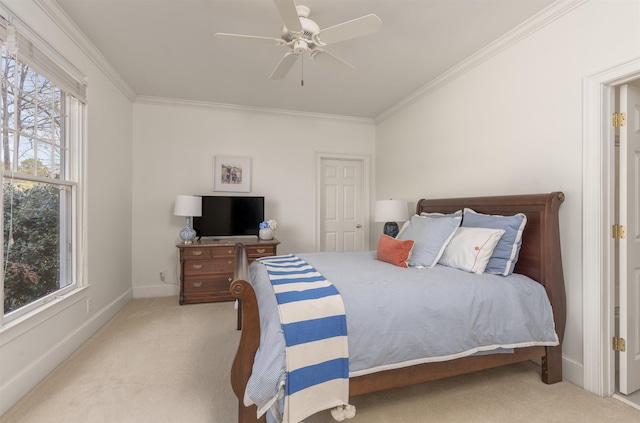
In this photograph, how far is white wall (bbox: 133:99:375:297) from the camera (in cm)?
390

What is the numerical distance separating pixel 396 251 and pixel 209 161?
3.00m

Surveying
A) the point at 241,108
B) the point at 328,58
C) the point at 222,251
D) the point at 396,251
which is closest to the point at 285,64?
the point at 328,58

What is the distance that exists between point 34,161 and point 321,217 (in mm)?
3330

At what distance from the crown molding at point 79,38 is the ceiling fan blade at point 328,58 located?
1.88m

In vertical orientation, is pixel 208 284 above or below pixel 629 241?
below

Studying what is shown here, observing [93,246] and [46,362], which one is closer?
[46,362]

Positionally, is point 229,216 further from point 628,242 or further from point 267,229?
point 628,242

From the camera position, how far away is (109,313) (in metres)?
3.08

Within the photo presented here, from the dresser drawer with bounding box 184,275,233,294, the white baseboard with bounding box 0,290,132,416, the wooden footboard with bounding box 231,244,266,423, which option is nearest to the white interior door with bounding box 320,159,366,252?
the dresser drawer with bounding box 184,275,233,294

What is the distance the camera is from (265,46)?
2.60 m

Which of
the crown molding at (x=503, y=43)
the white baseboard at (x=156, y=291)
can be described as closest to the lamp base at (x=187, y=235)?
the white baseboard at (x=156, y=291)

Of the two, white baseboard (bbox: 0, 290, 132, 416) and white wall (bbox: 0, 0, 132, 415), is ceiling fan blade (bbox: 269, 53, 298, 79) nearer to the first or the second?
white wall (bbox: 0, 0, 132, 415)

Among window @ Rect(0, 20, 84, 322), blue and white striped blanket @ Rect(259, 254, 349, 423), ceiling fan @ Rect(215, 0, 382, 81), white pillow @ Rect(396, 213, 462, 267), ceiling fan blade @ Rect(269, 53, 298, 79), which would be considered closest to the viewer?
blue and white striped blanket @ Rect(259, 254, 349, 423)

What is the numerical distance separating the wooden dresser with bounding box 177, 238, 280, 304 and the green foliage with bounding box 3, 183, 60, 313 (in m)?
1.35
